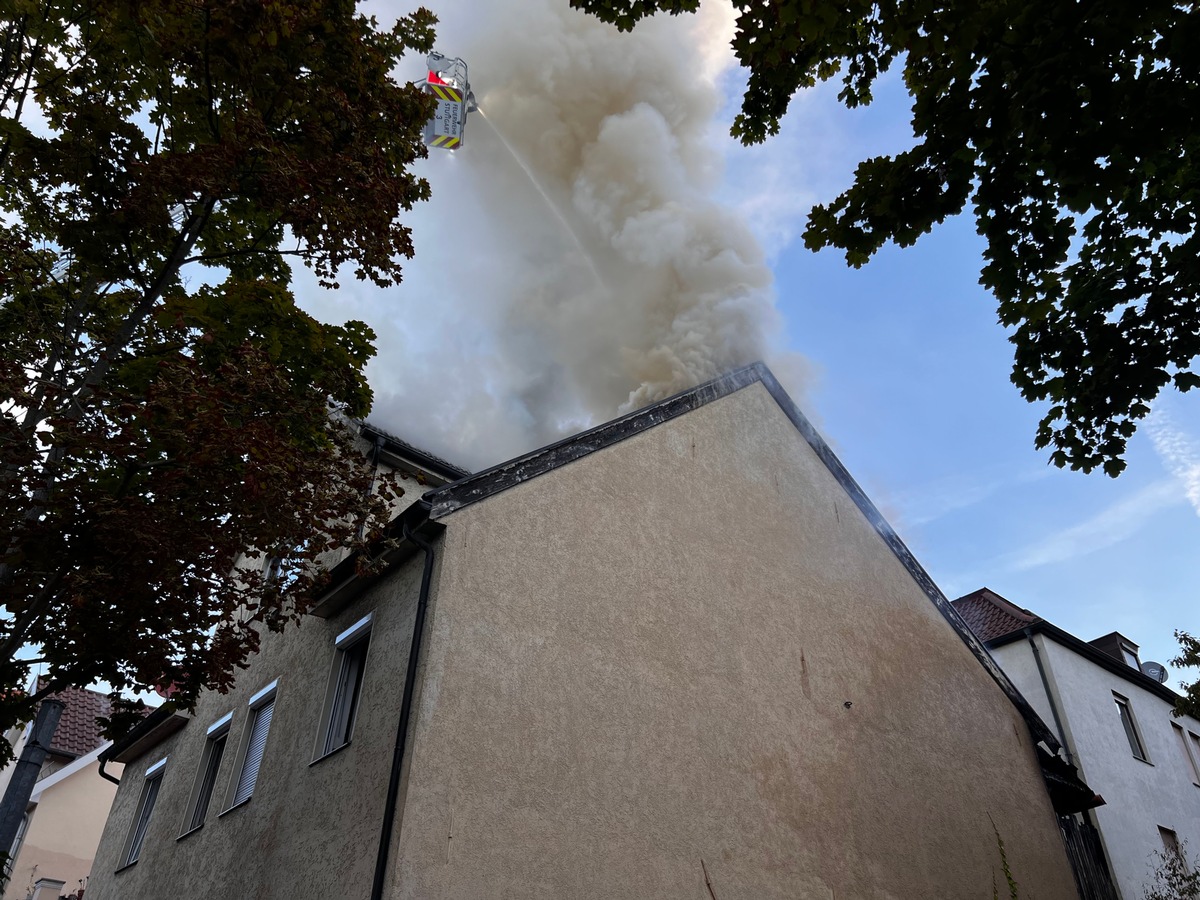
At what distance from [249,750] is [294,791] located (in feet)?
8.68

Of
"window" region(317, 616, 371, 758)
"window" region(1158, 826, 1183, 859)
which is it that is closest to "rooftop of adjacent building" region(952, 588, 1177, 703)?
"window" region(1158, 826, 1183, 859)

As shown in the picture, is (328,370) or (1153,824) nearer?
(328,370)

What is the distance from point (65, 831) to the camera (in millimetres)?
23297

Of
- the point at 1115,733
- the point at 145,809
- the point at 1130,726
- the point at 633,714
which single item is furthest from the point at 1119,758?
the point at 145,809

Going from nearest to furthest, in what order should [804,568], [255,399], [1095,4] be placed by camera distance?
[1095,4]
[255,399]
[804,568]

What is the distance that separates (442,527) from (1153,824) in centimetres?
1897

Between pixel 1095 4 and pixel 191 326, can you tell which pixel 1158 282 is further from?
pixel 191 326

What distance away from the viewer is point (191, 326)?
Result: 8.34m

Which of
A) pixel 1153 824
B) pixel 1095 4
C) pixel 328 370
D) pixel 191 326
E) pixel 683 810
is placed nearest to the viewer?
pixel 1095 4

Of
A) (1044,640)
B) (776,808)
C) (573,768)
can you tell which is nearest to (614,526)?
(573,768)

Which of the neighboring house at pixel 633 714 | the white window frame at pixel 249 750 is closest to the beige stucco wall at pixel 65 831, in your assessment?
the neighboring house at pixel 633 714

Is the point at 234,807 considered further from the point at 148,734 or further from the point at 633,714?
the point at 633,714

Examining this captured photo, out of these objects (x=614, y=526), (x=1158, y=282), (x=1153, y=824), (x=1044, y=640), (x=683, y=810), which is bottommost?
(x=683, y=810)

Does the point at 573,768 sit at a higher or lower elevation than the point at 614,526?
lower
